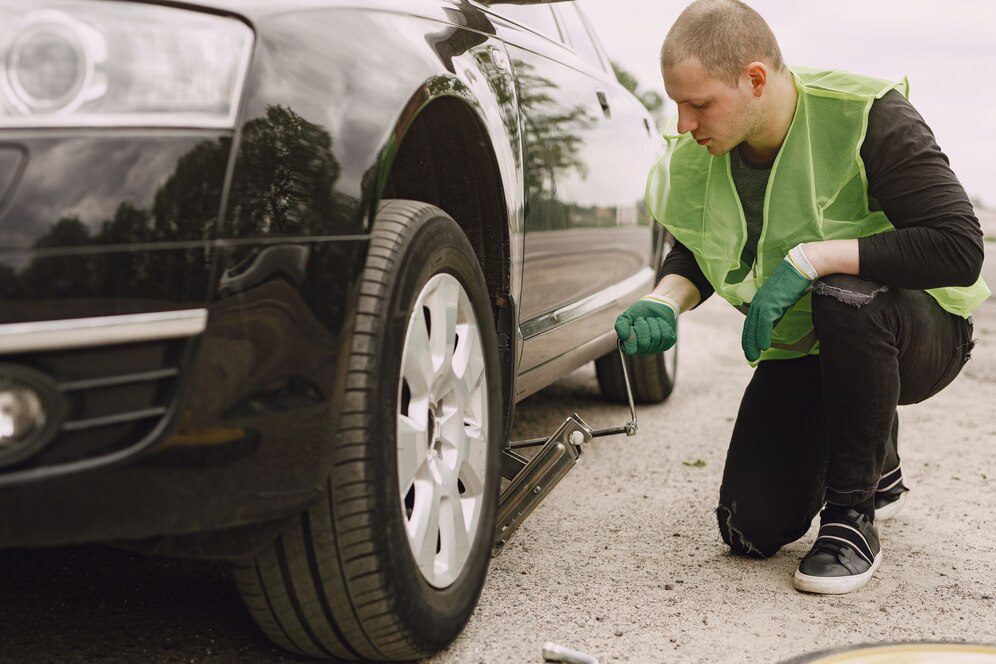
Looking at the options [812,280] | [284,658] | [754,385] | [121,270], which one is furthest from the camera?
[754,385]

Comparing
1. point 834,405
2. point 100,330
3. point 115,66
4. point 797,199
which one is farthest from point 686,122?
point 100,330

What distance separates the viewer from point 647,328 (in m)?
2.45

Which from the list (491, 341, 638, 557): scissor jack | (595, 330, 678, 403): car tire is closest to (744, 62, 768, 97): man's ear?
(491, 341, 638, 557): scissor jack

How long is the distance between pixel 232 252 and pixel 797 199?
4.46ft

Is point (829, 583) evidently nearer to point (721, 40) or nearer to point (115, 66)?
point (721, 40)

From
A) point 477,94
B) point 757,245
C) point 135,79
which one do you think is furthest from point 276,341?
point 757,245

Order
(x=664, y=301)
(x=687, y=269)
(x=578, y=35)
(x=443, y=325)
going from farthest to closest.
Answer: (x=578, y=35) → (x=687, y=269) → (x=664, y=301) → (x=443, y=325)

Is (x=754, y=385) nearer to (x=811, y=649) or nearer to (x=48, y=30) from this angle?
(x=811, y=649)

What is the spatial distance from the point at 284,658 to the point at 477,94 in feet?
3.58

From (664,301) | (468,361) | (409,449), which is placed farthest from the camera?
(664,301)

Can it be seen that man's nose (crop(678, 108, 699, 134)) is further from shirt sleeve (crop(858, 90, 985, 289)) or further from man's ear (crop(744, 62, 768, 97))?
shirt sleeve (crop(858, 90, 985, 289))

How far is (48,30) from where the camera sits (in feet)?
4.34

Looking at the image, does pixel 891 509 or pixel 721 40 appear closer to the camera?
pixel 721 40

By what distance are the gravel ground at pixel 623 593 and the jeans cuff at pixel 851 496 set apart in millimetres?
181
